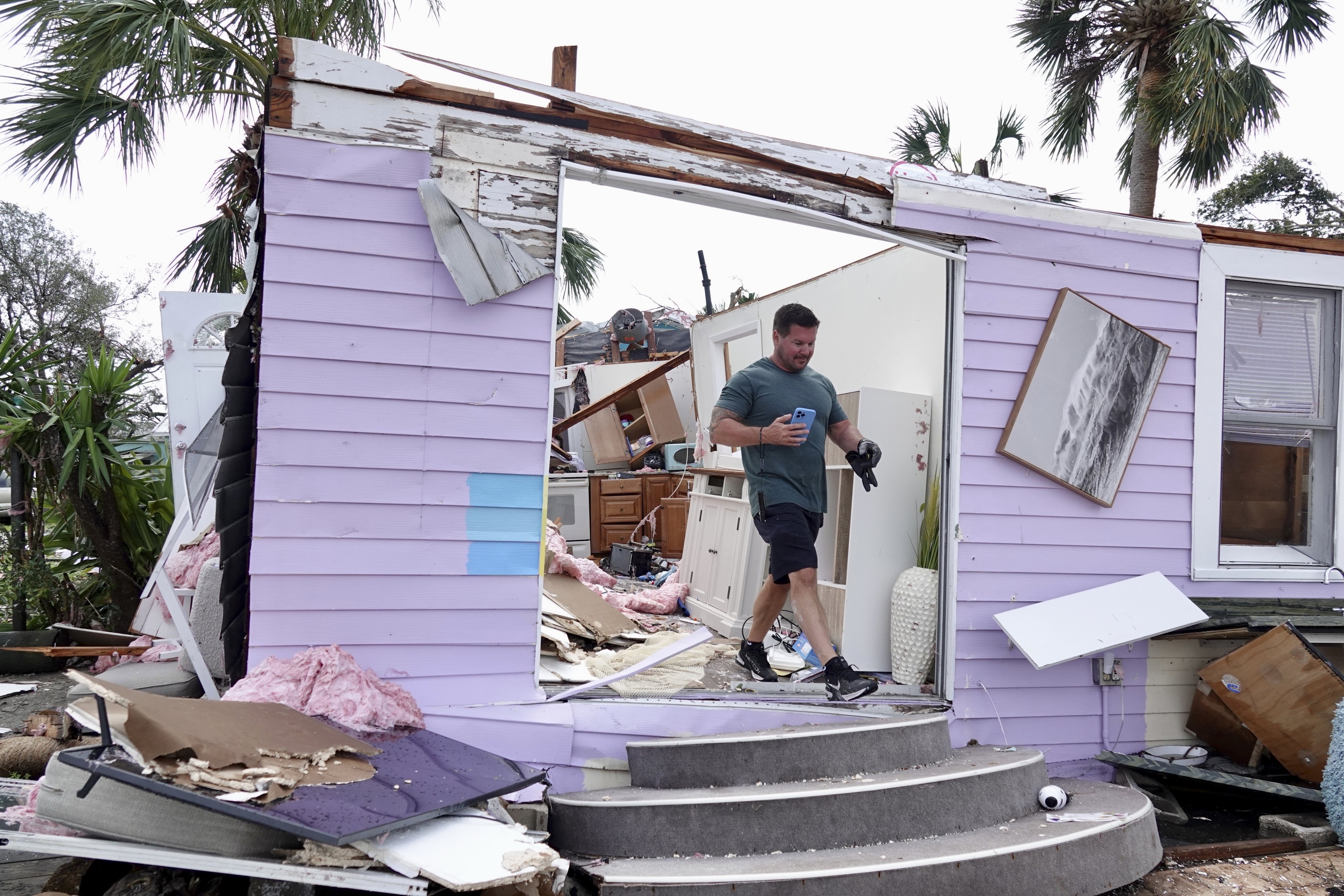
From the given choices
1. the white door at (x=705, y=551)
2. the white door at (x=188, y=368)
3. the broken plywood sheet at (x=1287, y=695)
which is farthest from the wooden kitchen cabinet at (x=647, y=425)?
the broken plywood sheet at (x=1287, y=695)

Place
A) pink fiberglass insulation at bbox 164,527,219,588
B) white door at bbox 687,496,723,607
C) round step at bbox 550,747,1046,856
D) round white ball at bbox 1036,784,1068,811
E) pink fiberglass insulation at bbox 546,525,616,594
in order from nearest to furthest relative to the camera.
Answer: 1. round step at bbox 550,747,1046,856
2. round white ball at bbox 1036,784,1068,811
3. pink fiberglass insulation at bbox 164,527,219,588
4. pink fiberglass insulation at bbox 546,525,616,594
5. white door at bbox 687,496,723,607

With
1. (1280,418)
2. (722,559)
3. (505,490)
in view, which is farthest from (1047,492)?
(505,490)

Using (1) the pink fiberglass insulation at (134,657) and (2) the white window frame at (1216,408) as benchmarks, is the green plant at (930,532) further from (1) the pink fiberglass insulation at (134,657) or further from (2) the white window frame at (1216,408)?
(1) the pink fiberglass insulation at (134,657)

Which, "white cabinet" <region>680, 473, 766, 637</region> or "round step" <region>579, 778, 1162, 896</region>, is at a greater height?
"white cabinet" <region>680, 473, 766, 637</region>

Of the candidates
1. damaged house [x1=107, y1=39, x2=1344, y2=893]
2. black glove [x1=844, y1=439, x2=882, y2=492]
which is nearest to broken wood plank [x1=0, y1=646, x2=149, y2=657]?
damaged house [x1=107, y1=39, x2=1344, y2=893]

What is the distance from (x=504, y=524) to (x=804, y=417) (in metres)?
1.59

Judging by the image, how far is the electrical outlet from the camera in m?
4.43

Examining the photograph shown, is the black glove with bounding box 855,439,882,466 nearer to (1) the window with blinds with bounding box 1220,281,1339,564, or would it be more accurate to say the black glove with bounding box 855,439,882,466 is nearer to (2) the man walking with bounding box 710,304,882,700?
(2) the man walking with bounding box 710,304,882,700

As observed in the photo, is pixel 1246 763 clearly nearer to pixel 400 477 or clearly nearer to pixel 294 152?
pixel 400 477

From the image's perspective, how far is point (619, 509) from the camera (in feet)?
29.3

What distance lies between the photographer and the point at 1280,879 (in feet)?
11.2

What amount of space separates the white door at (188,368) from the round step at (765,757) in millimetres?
2976

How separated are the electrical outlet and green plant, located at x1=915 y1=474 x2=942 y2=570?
3.06ft

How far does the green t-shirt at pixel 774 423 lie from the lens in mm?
4234
